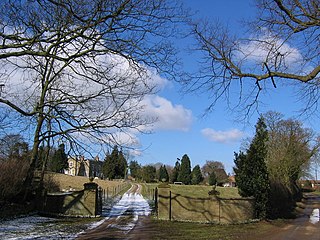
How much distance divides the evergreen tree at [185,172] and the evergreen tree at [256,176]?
68122 millimetres

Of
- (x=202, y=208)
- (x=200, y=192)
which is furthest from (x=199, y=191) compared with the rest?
(x=202, y=208)

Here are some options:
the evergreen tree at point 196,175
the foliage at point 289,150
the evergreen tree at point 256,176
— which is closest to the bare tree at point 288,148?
the foliage at point 289,150

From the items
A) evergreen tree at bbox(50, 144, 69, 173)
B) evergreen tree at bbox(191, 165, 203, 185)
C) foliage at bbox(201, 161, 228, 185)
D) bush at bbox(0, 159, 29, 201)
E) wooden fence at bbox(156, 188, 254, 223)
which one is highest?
foliage at bbox(201, 161, 228, 185)

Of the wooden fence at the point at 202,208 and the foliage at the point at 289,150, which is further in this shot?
the foliage at the point at 289,150

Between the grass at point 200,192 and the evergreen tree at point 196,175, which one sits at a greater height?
the evergreen tree at point 196,175

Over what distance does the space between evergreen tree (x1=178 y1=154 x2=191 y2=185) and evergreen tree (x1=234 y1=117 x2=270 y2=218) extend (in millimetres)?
68122

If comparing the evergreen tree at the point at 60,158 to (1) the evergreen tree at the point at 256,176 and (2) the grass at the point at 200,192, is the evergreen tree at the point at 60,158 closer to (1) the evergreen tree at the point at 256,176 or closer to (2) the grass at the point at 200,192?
(2) the grass at the point at 200,192

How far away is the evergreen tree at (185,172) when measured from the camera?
91.7m

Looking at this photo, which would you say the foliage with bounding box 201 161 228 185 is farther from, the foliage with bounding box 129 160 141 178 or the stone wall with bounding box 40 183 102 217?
the stone wall with bounding box 40 183 102 217

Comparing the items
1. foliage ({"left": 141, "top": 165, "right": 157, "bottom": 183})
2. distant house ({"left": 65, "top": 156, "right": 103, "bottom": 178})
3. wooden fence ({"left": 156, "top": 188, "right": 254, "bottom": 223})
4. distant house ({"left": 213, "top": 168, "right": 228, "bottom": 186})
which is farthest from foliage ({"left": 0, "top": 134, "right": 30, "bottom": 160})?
distant house ({"left": 213, "top": 168, "right": 228, "bottom": 186})

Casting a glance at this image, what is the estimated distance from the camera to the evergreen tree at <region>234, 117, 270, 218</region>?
21688mm

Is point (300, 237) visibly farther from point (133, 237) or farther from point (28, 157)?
point (28, 157)

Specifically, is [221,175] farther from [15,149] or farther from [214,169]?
[15,149]

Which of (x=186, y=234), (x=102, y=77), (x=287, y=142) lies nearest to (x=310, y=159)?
(x=287, y=142)
